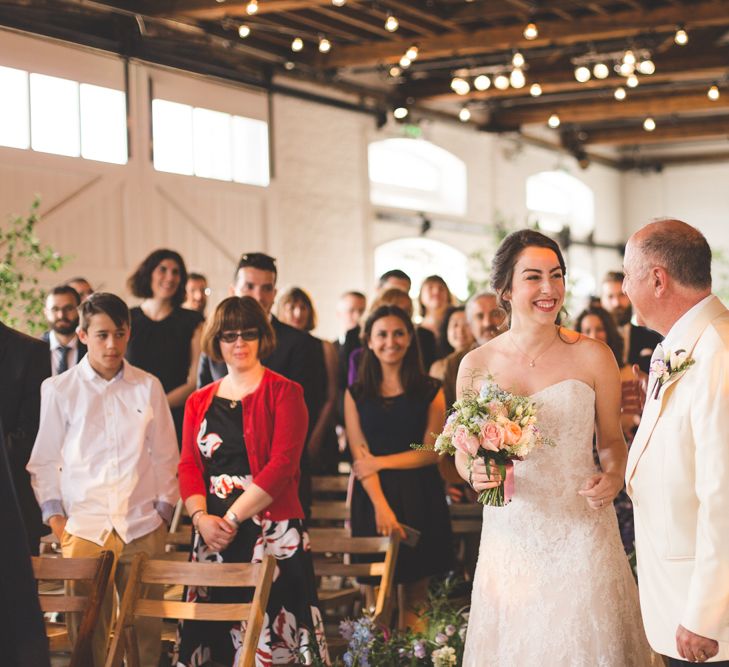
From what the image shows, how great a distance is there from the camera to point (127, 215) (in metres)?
11.0

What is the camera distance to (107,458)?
478 cm

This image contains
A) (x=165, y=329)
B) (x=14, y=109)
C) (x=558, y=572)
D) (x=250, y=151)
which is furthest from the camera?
(x=250, y=151)

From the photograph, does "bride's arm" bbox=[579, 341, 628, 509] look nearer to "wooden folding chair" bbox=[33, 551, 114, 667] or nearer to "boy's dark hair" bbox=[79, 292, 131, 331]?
"wooden folding chair" bbox=[33, 551, 114, 667]

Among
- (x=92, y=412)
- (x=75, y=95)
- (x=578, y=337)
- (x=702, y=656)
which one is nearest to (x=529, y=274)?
(x=578, y=337)

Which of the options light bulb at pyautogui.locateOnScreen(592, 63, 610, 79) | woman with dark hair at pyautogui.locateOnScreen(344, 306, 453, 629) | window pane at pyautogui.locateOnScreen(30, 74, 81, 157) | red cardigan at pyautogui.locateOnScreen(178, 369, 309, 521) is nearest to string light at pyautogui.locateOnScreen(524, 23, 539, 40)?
light bulb at pyautogui.locateOnScreen(592, 63, 610, 79)

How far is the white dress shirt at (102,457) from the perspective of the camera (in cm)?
471

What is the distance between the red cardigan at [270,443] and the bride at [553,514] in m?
1.03

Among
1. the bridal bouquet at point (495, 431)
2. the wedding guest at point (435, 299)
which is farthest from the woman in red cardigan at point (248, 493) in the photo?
the wedding guest at point (435, 299)

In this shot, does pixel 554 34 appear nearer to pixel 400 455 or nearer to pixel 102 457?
pixel 400 455

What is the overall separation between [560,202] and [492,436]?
55.2 ft

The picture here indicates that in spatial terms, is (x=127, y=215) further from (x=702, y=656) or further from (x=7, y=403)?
(x=702, y=656)

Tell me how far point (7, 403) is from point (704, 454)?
3051 mm

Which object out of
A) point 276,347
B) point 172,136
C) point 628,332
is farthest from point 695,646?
point 172,136

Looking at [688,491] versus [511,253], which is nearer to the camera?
[688,491]
